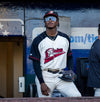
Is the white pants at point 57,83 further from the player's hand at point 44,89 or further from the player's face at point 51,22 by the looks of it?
the player's face at point 51,22

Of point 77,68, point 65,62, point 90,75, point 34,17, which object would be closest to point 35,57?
point 65,62

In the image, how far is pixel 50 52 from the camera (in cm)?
343

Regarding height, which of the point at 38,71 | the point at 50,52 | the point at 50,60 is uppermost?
the point at 50,52

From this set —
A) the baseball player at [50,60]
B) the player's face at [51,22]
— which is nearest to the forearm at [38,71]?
the baseball player at [50,60]

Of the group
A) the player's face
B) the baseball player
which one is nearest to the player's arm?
the baseball player

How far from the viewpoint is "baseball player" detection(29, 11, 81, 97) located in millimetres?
3381

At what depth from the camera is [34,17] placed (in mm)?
5574

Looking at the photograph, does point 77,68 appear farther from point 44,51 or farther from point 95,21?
point 44,51

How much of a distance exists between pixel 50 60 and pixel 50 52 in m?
0.11

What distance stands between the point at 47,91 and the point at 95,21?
113 inches

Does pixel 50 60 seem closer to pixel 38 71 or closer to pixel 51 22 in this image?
Answer: pixel 38 71

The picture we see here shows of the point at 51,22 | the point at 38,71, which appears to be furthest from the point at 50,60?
the point at 51,22

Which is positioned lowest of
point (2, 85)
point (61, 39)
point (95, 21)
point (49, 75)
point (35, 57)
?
point (2, 85)

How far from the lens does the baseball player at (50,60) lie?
338 cm
